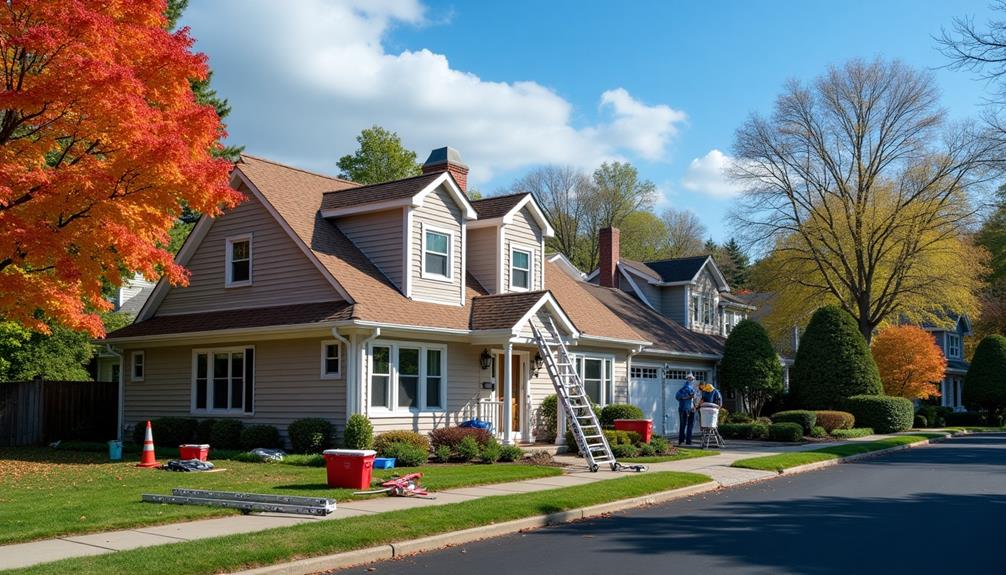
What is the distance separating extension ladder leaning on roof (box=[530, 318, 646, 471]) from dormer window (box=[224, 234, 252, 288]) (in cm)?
741

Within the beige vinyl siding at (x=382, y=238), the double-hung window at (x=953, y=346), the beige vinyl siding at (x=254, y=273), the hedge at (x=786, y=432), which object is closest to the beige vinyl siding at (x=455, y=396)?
the beige vinyl siding at (x=382, y=238)

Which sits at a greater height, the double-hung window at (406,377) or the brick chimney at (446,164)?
the brick chimney at (446,164)

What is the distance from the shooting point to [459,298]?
23.4 metres

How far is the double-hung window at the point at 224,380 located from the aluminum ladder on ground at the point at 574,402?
716 cm

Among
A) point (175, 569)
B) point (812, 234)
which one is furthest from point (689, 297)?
point (175, 569)

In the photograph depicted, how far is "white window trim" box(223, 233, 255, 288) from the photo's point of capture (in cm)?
2269

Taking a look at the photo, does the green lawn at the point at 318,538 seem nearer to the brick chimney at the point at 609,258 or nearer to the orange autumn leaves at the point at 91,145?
the orange autumn leaves at the point at 91,145

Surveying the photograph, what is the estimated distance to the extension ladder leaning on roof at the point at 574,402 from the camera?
19.3m

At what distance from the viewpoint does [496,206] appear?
83.5 ft

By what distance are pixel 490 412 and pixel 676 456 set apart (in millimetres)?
4788

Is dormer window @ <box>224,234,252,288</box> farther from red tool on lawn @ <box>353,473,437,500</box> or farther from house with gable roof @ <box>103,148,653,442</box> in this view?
red tool on lawn @ <box>353,473,437,500</box>

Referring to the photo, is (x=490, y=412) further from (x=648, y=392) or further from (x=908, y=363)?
(x=908, y=363)

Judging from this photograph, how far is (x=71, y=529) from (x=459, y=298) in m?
13.7

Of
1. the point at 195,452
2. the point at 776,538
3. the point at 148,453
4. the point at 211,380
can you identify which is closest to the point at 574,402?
the point at 211,380
